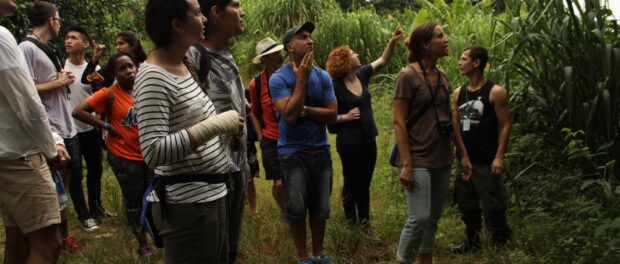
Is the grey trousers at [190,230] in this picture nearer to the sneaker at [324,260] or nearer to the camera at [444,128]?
Result: the camera at [444,128]

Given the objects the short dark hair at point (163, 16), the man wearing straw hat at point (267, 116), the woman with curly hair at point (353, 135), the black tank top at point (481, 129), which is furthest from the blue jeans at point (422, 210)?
the short dark hair at point (163, 16)

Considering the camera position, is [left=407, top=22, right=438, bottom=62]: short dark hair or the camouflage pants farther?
the camouflage pants

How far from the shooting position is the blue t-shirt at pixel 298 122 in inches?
163

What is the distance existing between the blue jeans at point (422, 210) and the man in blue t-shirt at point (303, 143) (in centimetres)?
74

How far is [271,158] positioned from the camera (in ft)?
17.6

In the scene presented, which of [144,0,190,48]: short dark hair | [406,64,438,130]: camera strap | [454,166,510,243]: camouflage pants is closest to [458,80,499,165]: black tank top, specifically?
[454,166,510,243]: camouflage pants

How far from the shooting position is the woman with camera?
3672mm

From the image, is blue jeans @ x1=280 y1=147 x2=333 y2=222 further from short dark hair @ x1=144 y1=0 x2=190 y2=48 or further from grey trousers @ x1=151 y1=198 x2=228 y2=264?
short dark hair @ x1=144 y1=0 x2=190 y2=48

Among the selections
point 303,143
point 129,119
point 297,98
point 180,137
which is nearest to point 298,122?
point 303,143

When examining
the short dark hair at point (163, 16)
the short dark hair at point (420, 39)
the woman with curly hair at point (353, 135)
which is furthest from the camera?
the woman with curly hair at point (353, 135)

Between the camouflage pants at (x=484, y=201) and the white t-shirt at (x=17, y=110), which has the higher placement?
the white t-shirt at (x=17, y=110)

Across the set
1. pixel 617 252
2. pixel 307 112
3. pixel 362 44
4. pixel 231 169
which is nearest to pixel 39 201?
pixel 231 169

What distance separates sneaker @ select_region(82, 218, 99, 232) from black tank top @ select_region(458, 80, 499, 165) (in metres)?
3.52

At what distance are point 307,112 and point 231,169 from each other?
1.23m
